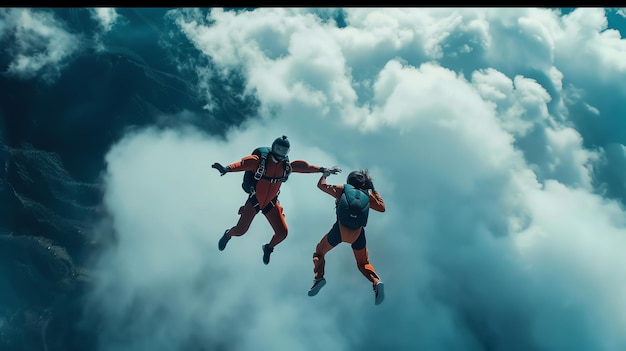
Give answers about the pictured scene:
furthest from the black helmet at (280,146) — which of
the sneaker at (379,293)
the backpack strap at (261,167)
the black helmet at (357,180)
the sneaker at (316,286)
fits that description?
the sneaker at (379,293)

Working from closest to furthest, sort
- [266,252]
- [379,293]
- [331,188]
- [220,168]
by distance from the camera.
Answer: [220,168], [379,293], [331,188], [266,252]

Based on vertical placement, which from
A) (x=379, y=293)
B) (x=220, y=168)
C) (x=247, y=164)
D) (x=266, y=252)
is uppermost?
(x=247, y=164)

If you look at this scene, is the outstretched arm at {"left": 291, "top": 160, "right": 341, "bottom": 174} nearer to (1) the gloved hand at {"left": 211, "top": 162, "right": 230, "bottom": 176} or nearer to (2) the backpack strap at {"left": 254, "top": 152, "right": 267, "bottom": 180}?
(2) the backpack strap at {"left": 254, "top": 152, "right": 267, "bottom": 180}

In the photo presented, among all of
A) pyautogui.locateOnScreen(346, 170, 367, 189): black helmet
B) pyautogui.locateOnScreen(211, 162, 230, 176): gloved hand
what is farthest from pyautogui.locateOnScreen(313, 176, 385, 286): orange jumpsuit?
pyautogui.locateOnScreen(211, 162, 230, 176): gloved hand

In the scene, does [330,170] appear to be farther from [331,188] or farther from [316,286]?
[316,286]

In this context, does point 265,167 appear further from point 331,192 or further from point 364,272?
Answer: point 364,272

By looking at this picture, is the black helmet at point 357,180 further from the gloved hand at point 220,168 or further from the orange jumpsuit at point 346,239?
the gloved hand at point 220,168

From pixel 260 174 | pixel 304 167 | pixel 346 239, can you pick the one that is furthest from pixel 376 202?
pixel 260 174
